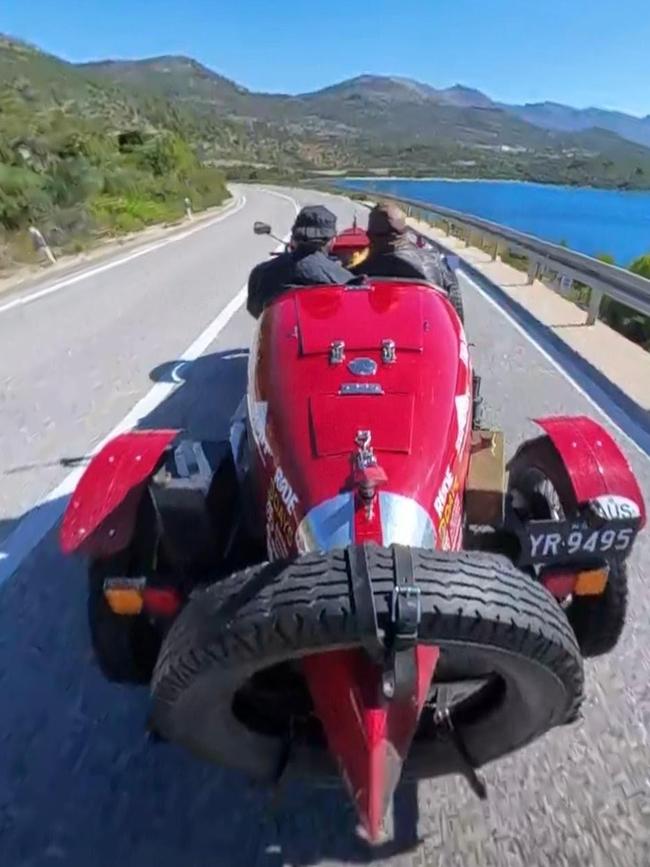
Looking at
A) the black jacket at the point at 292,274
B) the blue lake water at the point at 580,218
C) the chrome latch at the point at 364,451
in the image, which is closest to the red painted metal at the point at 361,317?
the black jacket at the point at 292,274

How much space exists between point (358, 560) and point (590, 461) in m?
1.60

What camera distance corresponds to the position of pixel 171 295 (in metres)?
11.7

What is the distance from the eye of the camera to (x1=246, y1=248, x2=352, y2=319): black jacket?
4.02 m

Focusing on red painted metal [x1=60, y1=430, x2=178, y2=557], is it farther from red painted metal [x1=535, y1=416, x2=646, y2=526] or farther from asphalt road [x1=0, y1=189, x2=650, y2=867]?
red painted metal [x1=535, y1=416, x2=646, y2=526]

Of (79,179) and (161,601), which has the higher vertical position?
(161,601)

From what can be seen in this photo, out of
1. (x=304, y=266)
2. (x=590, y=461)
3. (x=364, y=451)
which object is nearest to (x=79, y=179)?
(x=304, y=266)

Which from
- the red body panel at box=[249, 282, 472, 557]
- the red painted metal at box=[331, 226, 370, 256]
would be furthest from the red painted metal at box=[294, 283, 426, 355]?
the red painted metal at box=[331, 226, 370, 256]

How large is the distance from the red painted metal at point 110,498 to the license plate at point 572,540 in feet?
4.68

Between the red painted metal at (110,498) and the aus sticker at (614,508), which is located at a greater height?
the aus sticker at (614,508)

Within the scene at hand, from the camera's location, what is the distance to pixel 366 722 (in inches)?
71.7

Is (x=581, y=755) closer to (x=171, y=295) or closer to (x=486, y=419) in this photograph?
(x=486, y=419)

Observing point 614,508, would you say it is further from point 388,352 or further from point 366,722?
point 366,722

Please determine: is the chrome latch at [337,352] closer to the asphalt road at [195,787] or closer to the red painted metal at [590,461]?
the red painted metal at [590,461]

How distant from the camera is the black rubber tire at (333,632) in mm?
1676
